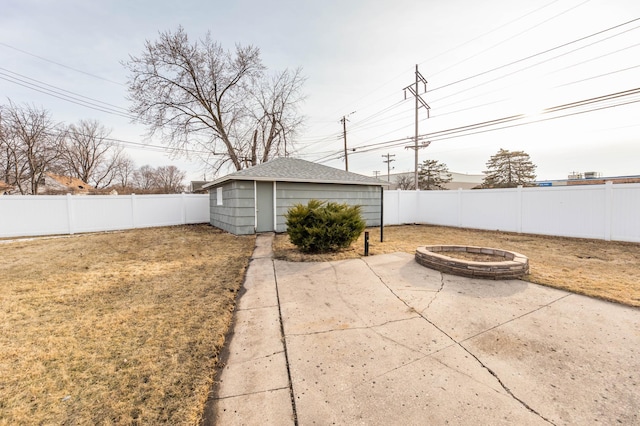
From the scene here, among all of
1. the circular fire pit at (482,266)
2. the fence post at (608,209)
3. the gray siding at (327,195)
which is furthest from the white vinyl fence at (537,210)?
the circular fire pit at (482,266)

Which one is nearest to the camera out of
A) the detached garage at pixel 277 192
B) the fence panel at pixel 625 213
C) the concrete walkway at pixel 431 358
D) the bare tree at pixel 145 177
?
the concrete walkway at pixel 431 358

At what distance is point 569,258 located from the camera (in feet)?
19.8

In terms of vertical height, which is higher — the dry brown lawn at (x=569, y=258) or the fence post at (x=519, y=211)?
the fence post at (x=519, y=211)

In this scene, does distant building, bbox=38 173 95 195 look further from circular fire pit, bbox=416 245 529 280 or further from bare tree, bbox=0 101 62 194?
circular fire pit, bbox=416 245 529 280

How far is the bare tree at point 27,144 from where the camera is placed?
18.5 m

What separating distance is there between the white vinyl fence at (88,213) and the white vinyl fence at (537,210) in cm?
1094

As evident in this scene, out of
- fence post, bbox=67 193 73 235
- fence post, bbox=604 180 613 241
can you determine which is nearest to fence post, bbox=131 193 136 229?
fence post, bbox=67 193 73 235

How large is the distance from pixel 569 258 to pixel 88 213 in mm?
A: 16362

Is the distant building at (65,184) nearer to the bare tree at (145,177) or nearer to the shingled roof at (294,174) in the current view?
the bare tree at (145,177)

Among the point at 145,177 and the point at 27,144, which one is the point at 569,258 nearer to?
the point at 27,144

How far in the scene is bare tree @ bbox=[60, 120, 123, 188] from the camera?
2639 cm

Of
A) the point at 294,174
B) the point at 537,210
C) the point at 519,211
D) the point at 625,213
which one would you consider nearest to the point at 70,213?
the point at 294,174

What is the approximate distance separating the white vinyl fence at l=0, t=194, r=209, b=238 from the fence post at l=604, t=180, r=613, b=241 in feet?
53.4

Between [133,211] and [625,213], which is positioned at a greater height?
[133,211]
